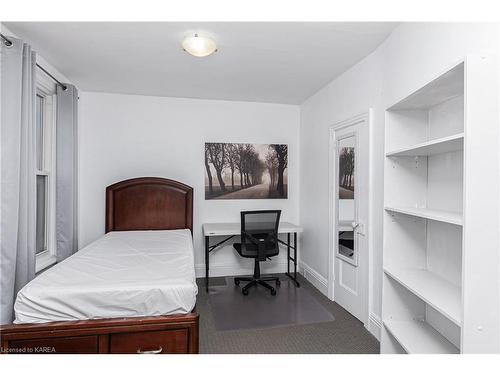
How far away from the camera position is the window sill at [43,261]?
277 centimetres

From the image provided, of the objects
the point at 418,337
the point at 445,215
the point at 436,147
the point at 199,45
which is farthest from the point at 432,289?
the point at 199,45

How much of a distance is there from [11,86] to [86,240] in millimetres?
2289

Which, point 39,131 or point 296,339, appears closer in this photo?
point 296,339

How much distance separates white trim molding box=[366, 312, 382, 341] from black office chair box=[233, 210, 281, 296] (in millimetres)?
1137

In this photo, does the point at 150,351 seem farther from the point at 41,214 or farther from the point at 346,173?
the point at 346,173

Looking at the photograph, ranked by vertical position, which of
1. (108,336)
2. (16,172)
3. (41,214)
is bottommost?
(108,336)

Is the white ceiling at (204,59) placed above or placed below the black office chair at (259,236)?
above

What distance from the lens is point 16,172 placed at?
6.45ft

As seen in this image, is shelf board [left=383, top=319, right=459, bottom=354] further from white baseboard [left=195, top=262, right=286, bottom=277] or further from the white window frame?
the white window frame

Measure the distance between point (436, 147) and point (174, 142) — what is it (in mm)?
3148

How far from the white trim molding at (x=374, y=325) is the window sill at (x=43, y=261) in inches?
122

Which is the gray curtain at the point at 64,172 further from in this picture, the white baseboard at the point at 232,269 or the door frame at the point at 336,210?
the door frame at the point at 336,210

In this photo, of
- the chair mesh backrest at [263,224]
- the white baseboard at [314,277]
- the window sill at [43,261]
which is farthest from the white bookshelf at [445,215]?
the window sill at [43,261]

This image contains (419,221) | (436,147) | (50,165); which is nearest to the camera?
(436,147)
